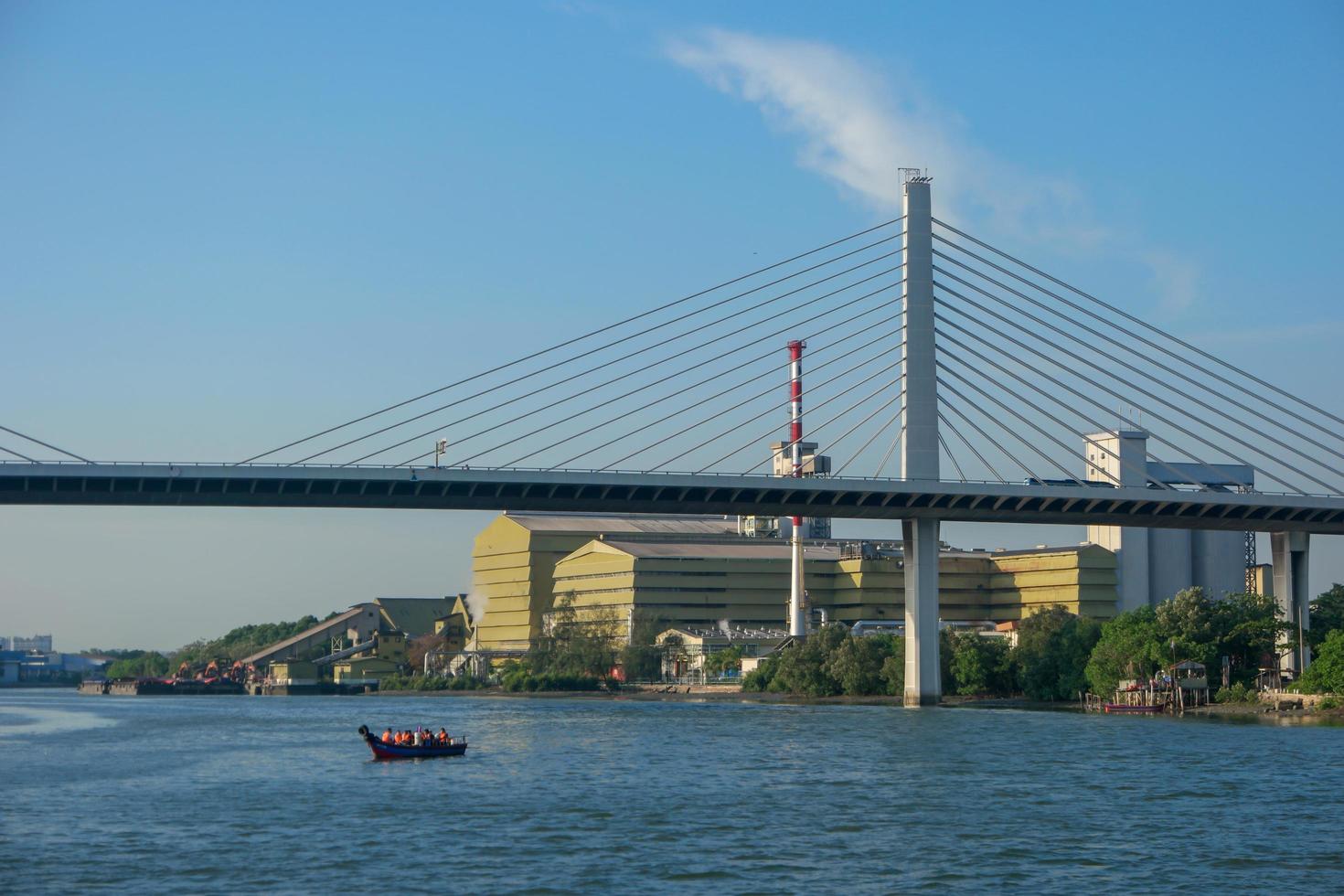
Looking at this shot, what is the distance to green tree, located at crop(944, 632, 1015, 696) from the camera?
11200 cm

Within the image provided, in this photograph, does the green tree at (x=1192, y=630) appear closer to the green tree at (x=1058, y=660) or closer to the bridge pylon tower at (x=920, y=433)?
the green tree at (x=1058, y=660)

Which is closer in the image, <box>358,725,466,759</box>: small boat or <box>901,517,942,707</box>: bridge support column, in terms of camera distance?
<box>358,725,466,759</box>: small boat

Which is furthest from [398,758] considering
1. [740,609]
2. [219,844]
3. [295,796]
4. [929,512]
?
[740,609]

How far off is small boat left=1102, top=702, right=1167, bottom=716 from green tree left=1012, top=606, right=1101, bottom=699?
7016 millimetres

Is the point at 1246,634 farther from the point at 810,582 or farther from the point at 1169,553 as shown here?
the point at 810,582

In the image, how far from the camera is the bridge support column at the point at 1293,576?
323 ft

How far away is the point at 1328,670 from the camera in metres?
88.2

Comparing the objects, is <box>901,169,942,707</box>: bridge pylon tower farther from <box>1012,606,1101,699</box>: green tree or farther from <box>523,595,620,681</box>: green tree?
<box>523,595,620,681</box>: green tree

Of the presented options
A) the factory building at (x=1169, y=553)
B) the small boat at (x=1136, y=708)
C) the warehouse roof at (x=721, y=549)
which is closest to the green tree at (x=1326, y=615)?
the small boat at (x=1136, y=708)

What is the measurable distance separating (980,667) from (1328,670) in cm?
2734

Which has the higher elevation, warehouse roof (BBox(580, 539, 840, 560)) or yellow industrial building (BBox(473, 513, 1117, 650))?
warehouse roof (BBox(580, 539, 840, 560))

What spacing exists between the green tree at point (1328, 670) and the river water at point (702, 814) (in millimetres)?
13365

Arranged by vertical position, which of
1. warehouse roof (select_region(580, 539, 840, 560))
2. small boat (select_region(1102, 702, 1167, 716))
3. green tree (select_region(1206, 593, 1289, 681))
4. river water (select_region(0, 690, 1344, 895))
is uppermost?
warehouse roof (select_region(580, 539, 840, 560))

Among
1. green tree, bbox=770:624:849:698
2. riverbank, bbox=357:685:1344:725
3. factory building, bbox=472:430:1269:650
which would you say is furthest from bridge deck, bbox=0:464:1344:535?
factory building, bbox=472:430:1269:650
